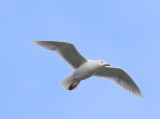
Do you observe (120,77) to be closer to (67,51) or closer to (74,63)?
(74,63)

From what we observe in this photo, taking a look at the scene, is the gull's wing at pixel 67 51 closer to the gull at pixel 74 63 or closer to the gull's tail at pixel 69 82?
the gull at pixel 74 63

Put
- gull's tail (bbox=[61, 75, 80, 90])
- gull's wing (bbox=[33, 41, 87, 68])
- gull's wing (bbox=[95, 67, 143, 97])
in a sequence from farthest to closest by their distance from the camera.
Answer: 1. gull's wing (bbox=[95, 67, 143, 97])
2. gull's tail (bbox=[61, 75, 80, 90])
3. gull's wing (bbox=[33, 41, 87, 68])

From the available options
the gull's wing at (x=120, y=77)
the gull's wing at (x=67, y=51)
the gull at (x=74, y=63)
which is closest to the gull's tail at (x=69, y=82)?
the gull at (x=74, y=63)

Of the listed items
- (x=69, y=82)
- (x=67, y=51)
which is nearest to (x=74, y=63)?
(x=67, y=51)

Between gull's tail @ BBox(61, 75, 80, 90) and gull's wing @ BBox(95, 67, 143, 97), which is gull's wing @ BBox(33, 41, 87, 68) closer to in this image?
gull's tail @ BBox(61, 75, 80, 90)

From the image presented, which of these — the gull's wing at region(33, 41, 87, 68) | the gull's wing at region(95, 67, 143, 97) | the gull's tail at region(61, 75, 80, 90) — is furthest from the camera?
the gull's wing at region(95, 67, 143, 97)

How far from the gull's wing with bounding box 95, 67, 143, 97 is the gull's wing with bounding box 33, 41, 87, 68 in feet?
3.88

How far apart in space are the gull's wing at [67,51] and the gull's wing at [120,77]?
3.88ft

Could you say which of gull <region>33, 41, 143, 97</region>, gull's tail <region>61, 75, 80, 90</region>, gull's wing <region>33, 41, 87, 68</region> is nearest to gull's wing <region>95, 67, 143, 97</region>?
gull <region>33, 41, 143, 97</region>

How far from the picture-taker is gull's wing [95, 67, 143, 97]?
64.2 ft

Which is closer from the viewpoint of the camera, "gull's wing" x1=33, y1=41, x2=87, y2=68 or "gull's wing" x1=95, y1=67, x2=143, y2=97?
"gull's wing" x1=33, y1=41, x2=87, y2=68

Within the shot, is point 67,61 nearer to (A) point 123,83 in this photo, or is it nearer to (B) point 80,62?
(B) point 80,62

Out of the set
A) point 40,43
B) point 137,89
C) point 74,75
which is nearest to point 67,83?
point 74,75

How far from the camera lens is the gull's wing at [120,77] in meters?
19.6
